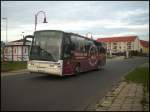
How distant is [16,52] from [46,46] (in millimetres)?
23173

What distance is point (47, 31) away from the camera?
19031 millimetres

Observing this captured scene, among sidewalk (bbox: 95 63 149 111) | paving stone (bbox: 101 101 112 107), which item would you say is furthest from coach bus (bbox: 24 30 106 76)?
paving stone (bbox: 101 101 112 107)

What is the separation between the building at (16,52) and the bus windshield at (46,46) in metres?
21.2

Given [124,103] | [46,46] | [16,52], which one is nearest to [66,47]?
[46,46]

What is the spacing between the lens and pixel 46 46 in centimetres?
1842

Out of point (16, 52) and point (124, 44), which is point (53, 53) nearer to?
point (16, 52)

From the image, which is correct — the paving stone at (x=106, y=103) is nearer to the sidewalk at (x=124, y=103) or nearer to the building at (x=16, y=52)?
the sidewalk at (x=124, y=103)

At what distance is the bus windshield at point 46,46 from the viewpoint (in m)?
18.2

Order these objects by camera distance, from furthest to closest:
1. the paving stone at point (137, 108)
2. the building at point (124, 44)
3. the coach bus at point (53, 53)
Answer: the building at point (124, 44) < the coach bus at point (53, 53) < the paving stone at point (137, 108)

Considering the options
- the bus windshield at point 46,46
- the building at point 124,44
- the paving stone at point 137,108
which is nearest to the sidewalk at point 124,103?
the paving stone at point 137,108

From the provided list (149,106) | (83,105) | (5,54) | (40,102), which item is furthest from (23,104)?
(5,54)

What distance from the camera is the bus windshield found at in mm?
18234

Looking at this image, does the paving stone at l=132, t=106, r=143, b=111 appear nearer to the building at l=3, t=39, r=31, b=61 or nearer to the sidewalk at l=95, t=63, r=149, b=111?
the sidewalk at l=95, t=63, r=149, b=111

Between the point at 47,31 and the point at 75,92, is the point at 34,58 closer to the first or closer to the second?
the point at 47,31
